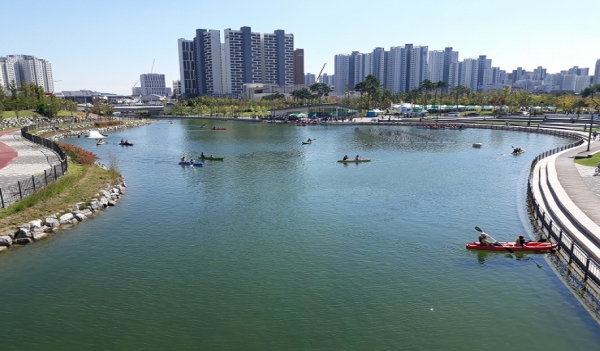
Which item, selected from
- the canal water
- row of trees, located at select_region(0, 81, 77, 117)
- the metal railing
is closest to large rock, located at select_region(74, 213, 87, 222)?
the canal water

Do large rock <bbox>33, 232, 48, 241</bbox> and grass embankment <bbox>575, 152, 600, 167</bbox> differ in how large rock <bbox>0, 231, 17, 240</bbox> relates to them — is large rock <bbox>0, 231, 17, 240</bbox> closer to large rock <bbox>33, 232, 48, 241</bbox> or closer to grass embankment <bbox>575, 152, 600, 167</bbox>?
large rock <bbox>33, 232, 48, 241</bbox>

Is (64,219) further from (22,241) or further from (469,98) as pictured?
(469,98)

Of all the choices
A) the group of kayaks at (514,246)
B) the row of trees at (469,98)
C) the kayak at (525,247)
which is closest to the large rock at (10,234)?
the group of kayaks at (514,246)

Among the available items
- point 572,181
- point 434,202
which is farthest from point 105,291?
point 572,181

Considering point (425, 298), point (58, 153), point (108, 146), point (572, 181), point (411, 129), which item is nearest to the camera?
point (425, 298)

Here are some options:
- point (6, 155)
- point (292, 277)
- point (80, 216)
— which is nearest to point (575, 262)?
point (292, 277)

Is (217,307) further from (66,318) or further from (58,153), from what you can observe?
(58,153)
